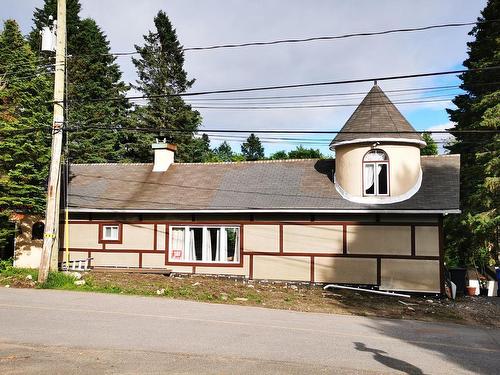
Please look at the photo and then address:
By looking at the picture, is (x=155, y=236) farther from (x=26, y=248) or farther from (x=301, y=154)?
(x=301, y=154)

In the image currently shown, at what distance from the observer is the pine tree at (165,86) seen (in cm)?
4484

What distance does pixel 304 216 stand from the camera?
1881cm

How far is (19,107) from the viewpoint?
2111 centimetres

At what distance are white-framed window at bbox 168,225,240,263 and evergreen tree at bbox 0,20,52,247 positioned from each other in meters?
5.71

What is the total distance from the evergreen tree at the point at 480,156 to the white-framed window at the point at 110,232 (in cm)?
1549

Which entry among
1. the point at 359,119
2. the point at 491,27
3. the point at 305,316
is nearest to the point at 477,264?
the point at 491,27

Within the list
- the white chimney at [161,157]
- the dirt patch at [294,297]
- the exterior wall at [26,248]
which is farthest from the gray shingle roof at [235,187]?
the dirt patch at [294,297]

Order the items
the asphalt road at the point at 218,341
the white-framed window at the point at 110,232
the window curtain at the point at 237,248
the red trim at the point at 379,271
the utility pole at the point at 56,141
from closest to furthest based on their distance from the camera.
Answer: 1. the asphalt road at the point at 218,341
2. the utility pole at the point at 56,141
3. the red trim at the point at 379,271
4. the window curtain at the point at 237,248
5. the white-framed window at the point at 110,232

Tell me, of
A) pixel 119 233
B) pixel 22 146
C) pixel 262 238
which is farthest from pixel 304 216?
pixel 22 146

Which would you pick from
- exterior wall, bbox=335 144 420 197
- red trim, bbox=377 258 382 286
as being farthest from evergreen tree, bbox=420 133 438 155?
red trim, bbox=377 258 382 286

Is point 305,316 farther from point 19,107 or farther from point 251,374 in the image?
point 19,107

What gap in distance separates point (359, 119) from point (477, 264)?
1564cm

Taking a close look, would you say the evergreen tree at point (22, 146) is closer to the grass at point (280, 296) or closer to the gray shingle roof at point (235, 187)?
the gray shingle roof at point (235, 187)

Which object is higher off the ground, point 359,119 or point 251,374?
point 359,119
